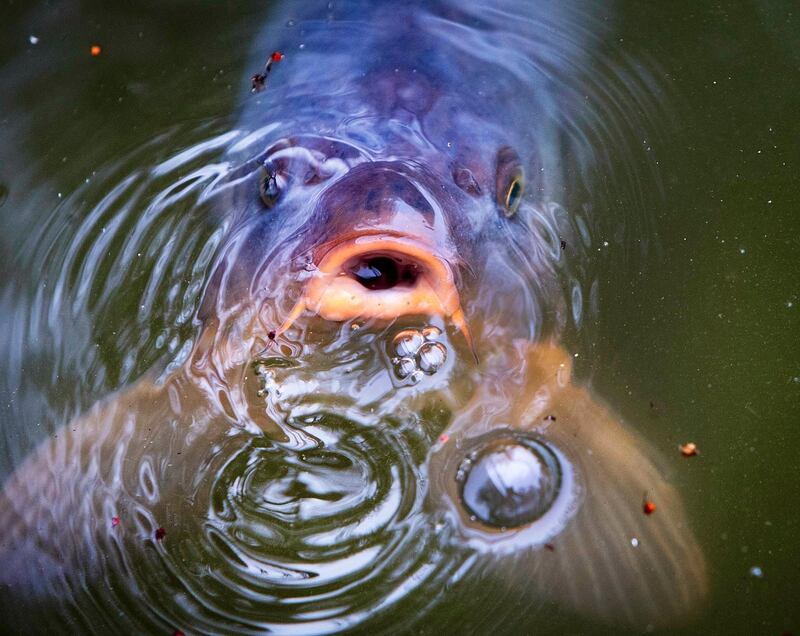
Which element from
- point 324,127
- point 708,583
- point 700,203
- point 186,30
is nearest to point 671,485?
point 708,583

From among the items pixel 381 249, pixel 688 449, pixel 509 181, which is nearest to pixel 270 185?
pixel 381 249

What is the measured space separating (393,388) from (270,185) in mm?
619

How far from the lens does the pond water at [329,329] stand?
80.3 inches

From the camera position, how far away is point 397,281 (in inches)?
74.9

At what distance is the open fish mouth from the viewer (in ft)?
5.92

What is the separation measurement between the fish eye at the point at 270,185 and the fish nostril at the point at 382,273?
1.40 feet

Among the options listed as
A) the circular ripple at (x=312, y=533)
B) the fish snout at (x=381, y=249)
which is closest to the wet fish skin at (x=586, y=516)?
the circular ripple at (x=312, y=533)

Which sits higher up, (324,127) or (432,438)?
(324,127)

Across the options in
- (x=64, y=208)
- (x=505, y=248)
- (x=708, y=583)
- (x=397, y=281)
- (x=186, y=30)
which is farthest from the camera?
(x=186, y=30)

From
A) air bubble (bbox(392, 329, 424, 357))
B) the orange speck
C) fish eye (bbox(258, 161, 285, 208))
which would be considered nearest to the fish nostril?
air bubble (bbox(392, 329, 424, 357))

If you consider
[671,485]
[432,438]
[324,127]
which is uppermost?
[324,127]

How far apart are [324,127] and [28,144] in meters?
1.05

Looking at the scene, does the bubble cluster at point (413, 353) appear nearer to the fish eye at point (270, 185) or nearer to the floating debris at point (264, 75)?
the fish eye at point (270, 185)

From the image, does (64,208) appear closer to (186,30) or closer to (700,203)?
(186,30)
